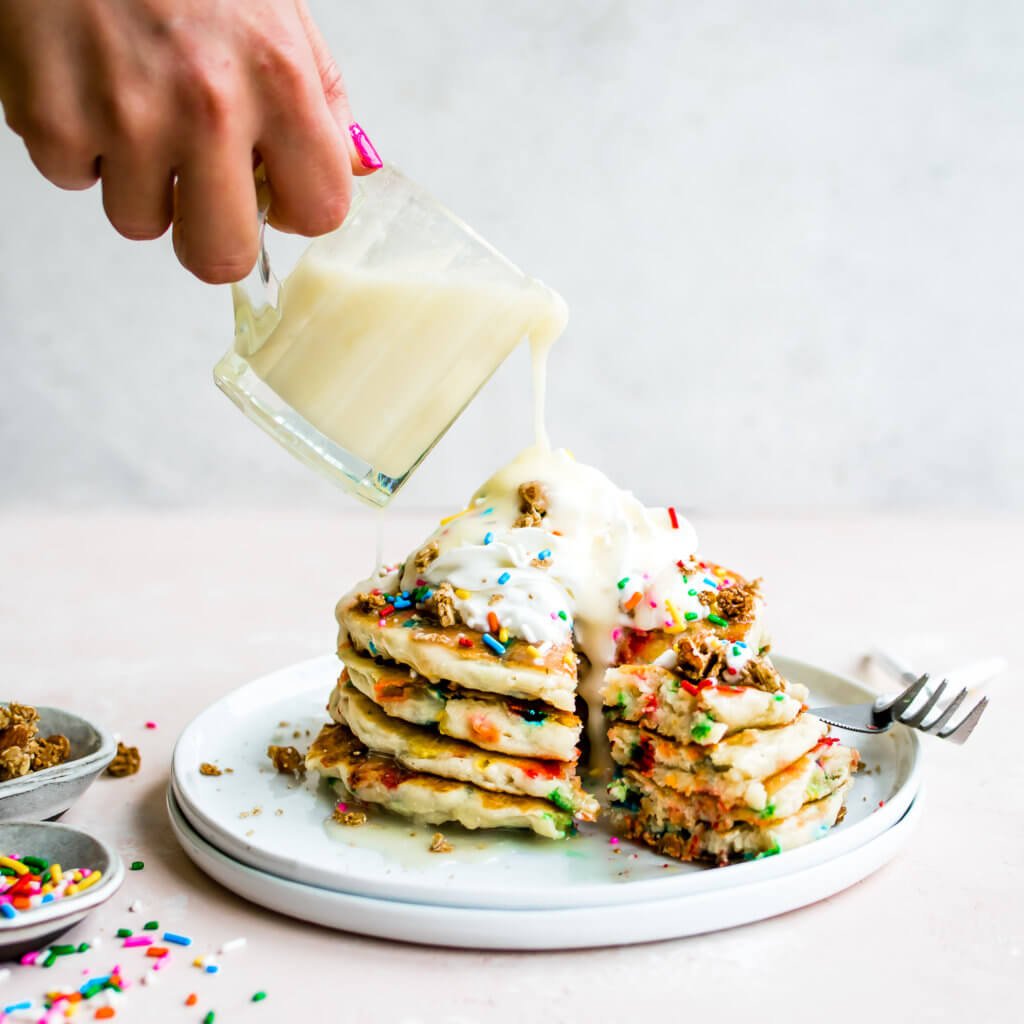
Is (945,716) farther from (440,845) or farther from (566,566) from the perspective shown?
(440,845)

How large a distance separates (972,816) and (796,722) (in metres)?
0.66

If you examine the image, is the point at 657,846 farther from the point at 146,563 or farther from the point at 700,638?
the point at 146,563

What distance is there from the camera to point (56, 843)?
8.66 ft

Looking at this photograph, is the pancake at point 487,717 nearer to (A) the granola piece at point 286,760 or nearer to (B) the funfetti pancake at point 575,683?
(B) the funfetti pancake at point 575,683

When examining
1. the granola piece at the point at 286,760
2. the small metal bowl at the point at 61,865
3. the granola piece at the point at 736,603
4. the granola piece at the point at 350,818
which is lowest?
the small metal bowl at the point at 61,865

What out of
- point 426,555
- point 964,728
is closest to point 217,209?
point 426,555

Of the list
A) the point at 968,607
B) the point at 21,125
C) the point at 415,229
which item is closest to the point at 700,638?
the point at 415,229

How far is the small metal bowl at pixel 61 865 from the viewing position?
232 cm

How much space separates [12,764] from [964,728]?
232 centimetres

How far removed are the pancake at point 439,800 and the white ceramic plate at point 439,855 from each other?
1.4 inches

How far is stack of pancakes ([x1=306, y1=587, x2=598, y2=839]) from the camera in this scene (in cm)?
285

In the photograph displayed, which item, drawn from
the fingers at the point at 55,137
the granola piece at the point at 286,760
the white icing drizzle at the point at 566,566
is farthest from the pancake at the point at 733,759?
the fingers at the point at 55,137

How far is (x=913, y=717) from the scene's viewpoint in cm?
329

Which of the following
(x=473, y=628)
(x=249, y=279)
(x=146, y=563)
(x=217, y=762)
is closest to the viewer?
(x=249, y=279)
